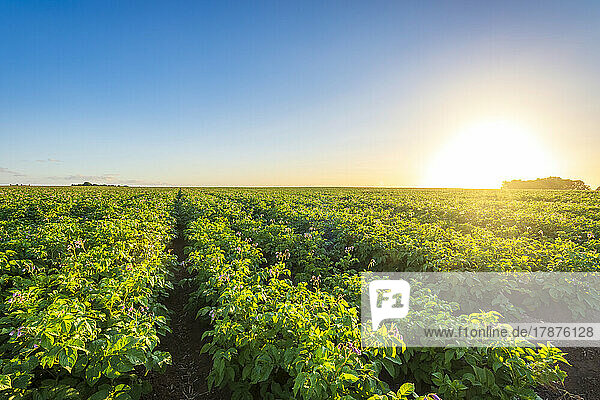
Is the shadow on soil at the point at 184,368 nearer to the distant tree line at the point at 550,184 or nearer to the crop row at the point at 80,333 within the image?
the crop row at the point at 80,333

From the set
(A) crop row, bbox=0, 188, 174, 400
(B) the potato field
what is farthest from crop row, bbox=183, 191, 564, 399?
(A) crop row, bbox=0, 188, 174, 400

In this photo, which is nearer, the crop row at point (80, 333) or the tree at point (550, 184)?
the crop row at point (80, 333)

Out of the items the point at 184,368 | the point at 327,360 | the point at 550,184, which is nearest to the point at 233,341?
the point at 327,360

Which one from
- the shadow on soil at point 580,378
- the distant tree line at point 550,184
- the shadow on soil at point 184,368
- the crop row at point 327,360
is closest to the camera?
the crop row at point 327,360

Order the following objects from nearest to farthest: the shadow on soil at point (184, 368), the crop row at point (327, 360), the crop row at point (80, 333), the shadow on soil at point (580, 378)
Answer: the crop row at point (327, 360), the crop row at point (80, 333), the shadow on soil at point (184, 368), the shadow on soil at point (580, 378)

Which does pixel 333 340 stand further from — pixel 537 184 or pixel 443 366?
pixel 537 184

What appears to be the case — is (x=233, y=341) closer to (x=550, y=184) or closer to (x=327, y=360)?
(x=327, y=360)

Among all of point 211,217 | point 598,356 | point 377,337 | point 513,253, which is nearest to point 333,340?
point 377,337

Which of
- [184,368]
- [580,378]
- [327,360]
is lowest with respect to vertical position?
[580,378]

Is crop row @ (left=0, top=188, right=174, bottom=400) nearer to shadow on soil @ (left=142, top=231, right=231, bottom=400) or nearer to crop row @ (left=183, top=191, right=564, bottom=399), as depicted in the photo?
shadow on soil @ (left=142, top=231, right=231, bottom=400)

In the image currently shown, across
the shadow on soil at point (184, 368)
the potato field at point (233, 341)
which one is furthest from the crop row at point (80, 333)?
the shadow on soil at point (184, 368)

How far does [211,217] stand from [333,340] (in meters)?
10.9

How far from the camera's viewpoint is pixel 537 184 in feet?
260

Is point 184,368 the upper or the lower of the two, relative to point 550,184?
lower
